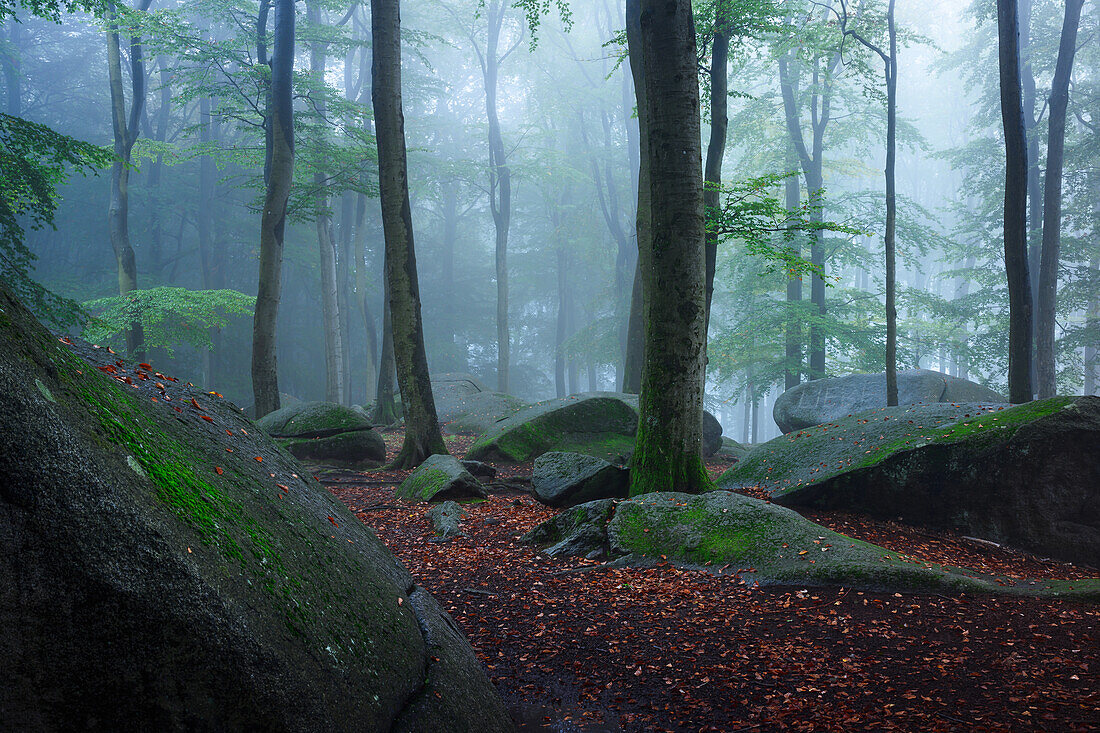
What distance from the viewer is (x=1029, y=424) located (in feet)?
19.9

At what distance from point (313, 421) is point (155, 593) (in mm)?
10115

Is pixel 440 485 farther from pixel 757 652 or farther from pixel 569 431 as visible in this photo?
pixel 757 652

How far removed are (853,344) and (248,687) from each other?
2006 cm

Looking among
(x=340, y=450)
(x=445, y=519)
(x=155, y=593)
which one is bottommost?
(x=445, y=519)

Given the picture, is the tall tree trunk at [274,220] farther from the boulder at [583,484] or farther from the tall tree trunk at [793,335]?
the tall tree trunk at [793,335]

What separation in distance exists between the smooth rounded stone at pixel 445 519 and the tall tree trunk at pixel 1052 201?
14032 mm

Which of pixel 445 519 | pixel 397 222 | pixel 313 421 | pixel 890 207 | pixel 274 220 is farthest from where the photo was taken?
pixel 274 220

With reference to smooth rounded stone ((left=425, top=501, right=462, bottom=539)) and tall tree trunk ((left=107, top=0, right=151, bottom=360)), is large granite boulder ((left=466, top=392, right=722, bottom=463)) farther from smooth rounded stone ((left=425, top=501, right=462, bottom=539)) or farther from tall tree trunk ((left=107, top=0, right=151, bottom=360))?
tall tree trunk ((left=107, top=0, right=151, bottom=360))

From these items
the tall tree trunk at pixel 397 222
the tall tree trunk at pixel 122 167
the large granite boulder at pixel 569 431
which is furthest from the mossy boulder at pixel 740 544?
the tall tree trunk at pixel 122 167

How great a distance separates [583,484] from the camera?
23.2 feet

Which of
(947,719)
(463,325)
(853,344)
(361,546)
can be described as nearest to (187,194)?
(463,325)

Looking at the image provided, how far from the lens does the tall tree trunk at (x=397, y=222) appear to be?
31.1 ft

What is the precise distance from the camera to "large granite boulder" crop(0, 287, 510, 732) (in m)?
1.39

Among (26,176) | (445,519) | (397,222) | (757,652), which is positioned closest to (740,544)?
(757,652)
